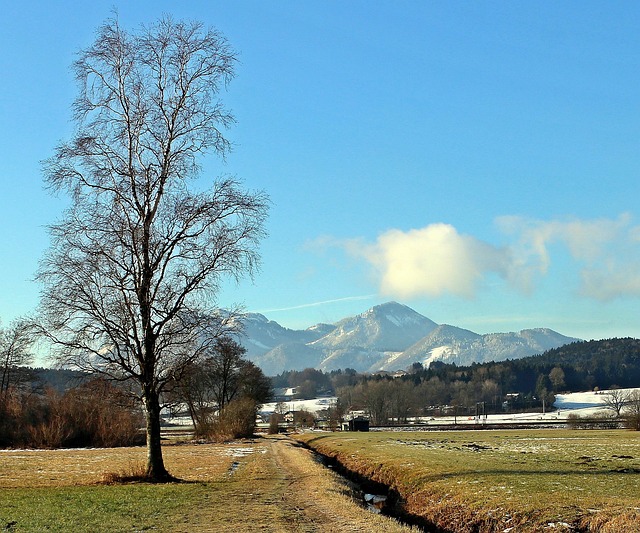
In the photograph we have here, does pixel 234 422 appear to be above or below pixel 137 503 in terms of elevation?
below

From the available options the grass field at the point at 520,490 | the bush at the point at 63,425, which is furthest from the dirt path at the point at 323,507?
the bush at the point at 63,425

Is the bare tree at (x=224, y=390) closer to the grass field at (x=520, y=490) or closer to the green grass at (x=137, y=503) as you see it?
the grass field at (x=520, y=490)

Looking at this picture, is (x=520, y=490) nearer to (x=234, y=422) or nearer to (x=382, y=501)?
(x=382, y=501)

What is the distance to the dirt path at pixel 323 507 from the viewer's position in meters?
17.5

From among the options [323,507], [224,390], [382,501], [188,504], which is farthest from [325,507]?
[224,390]

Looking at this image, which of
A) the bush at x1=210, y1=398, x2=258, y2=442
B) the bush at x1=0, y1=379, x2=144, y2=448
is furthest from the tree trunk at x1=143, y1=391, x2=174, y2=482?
the bush at x1=210, y1=398, x2=258, y2=442

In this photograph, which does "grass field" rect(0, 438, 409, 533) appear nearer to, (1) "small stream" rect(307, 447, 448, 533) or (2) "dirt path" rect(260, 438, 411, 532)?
(2) "dirt path" rect(260, 438, 411, 532)

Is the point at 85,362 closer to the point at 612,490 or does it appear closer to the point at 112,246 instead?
the point at 112,246

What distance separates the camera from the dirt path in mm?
17500

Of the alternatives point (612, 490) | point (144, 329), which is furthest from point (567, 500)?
point (144, 329)

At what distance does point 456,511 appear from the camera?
71.7 feet

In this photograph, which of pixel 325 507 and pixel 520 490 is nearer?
pixel 325 507

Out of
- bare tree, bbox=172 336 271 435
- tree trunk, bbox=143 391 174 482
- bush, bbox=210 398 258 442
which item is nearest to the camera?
tree trunk, bbox=143 391 174 482

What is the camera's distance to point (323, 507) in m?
21.3
